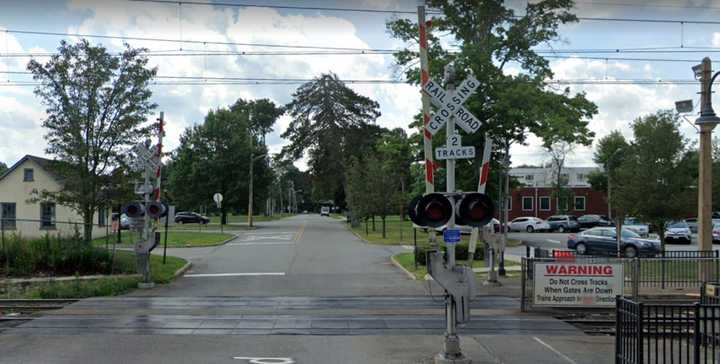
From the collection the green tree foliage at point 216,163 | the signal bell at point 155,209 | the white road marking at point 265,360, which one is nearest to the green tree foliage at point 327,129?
the green tree foliage at point 216,163

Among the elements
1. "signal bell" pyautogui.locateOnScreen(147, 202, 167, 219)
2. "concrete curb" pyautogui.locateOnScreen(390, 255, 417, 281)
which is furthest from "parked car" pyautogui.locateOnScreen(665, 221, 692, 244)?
"signal bell" pyautogui.locateOnScreen(147, 202, 167, 219)

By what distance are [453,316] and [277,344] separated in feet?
10.4

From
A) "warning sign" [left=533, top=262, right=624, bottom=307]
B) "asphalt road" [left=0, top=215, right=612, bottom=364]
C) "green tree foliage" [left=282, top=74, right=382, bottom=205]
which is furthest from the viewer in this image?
"green tree foliage" [left=282, top=74, right=382, bottom=205]

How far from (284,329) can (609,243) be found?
2490 cm

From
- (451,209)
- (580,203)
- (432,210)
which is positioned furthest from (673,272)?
(580,203)

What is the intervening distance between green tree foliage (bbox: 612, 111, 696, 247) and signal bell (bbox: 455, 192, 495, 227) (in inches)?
742

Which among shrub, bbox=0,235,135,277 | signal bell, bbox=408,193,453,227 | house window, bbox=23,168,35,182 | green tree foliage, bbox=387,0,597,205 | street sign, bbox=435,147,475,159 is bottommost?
shrub, bbox=0,235,135,277

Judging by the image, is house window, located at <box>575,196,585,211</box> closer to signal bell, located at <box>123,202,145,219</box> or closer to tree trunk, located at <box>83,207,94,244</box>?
tree trunk, located at <box>83,207,94,244</box>

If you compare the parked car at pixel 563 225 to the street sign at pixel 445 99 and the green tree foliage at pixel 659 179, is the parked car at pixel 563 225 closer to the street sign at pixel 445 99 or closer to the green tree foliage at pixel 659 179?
the green tree foliage at pixel 659 179

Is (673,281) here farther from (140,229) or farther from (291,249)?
(291,249)

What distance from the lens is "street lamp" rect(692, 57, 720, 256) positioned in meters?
17.1

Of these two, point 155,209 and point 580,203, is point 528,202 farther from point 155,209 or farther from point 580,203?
point 155,209

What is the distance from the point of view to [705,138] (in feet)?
56.7

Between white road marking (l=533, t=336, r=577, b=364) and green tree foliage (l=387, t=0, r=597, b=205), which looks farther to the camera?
green tree foliage (l=387, t=0, r=597, b=205)
